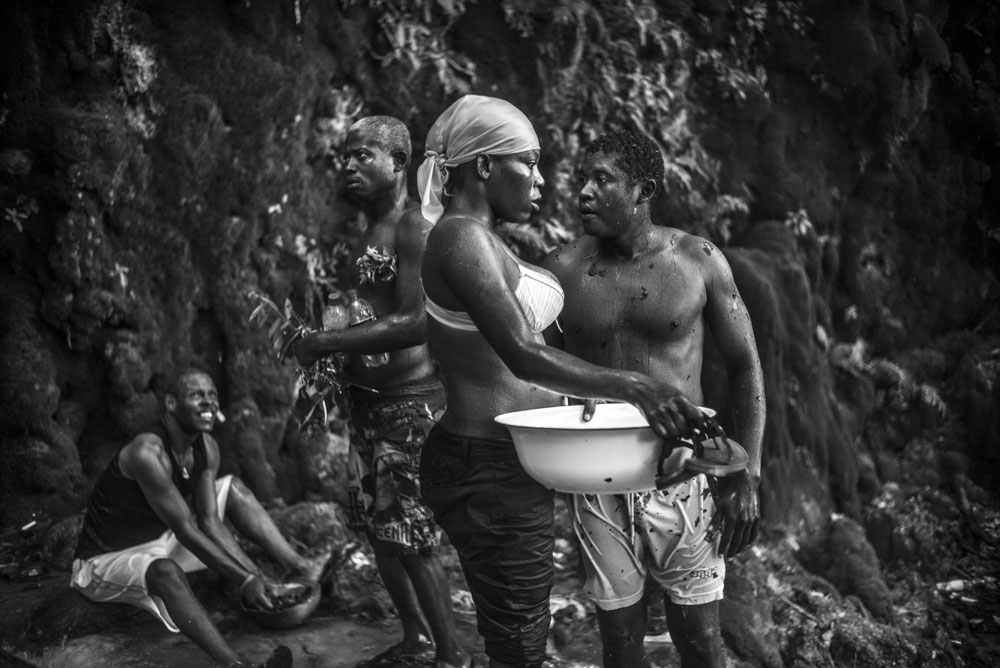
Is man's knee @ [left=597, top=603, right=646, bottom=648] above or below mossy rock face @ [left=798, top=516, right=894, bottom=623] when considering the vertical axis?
above

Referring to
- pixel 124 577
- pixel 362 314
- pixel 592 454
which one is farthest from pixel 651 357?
pixel 124 577

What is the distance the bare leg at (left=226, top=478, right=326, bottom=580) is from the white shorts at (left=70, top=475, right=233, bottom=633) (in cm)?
38

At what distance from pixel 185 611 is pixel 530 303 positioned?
2.23 m

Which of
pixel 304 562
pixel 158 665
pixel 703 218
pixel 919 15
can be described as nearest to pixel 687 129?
pixel 703 218

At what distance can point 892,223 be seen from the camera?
720 centimetres

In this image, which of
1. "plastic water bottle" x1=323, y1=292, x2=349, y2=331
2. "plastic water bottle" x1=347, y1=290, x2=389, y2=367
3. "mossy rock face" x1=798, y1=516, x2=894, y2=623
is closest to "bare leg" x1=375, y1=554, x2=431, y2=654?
"plastic water bottle" x1=347, y1=290, x2=389, y2=367

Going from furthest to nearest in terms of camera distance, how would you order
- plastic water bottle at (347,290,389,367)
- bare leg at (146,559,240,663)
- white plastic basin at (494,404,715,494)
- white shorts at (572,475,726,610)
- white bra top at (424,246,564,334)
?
1. bare leg at (146,559,240,663)
2. plastic water bottle at (347,290,389,367)
3. white shorts at (572,475,726,610)
4. white bra top at (424,246,564,334)
5. white plastic basin at (494,404,715,494)

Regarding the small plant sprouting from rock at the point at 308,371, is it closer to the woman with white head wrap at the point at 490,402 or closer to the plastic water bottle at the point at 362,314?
the plastic water bottle at the point at 362,314

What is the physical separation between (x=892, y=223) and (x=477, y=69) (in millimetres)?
3436

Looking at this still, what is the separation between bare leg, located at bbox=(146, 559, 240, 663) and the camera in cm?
389

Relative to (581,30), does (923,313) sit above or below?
below

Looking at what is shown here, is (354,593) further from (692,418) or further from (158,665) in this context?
(692,418)

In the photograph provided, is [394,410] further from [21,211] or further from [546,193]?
[21,211]

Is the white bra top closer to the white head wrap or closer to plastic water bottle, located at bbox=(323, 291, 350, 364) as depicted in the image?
the white head wrap
